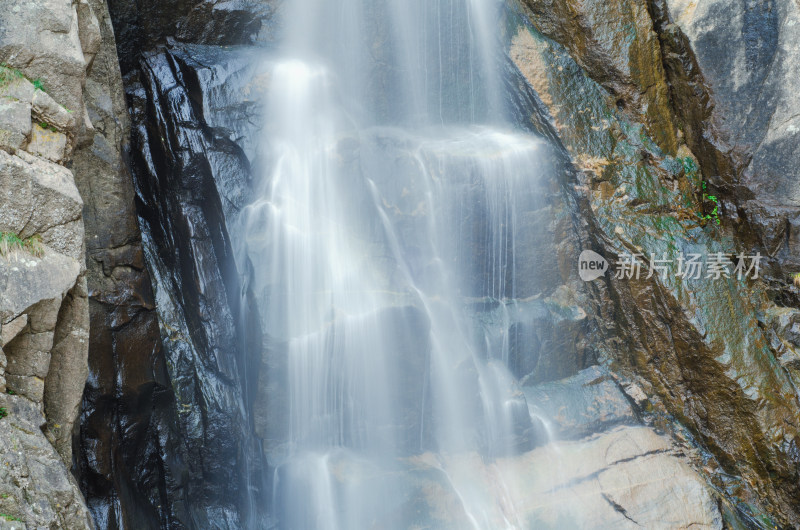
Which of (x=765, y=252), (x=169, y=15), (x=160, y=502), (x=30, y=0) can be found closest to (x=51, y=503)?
(x=160, y=502)

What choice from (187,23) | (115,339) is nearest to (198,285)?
(115,339)

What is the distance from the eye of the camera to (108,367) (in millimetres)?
6156

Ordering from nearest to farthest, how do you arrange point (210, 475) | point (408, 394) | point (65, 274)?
point (65, 274) < point (210, 475) < point (408, 394)

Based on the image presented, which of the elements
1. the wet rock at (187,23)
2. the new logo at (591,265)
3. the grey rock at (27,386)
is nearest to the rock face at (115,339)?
the wet rock at (187,23)

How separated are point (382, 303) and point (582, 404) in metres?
2.90

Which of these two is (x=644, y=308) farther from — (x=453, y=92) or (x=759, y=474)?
(x=453, y=92)

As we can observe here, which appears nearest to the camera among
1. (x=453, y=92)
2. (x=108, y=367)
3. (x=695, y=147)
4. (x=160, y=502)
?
(x=108, y=367)

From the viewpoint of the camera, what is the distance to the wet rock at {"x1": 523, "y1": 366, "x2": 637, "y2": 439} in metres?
7.72

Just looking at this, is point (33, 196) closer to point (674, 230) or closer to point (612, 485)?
point (612, 485)

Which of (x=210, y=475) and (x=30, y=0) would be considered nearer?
(x=30, y=0)

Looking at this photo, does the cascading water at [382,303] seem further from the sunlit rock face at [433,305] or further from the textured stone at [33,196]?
the textured stone at [33,196]

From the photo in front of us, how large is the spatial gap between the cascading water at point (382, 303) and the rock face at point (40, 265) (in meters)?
2.76

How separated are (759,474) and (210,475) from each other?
6362 mm

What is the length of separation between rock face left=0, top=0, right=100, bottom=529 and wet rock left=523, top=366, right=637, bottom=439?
17.8 feet
